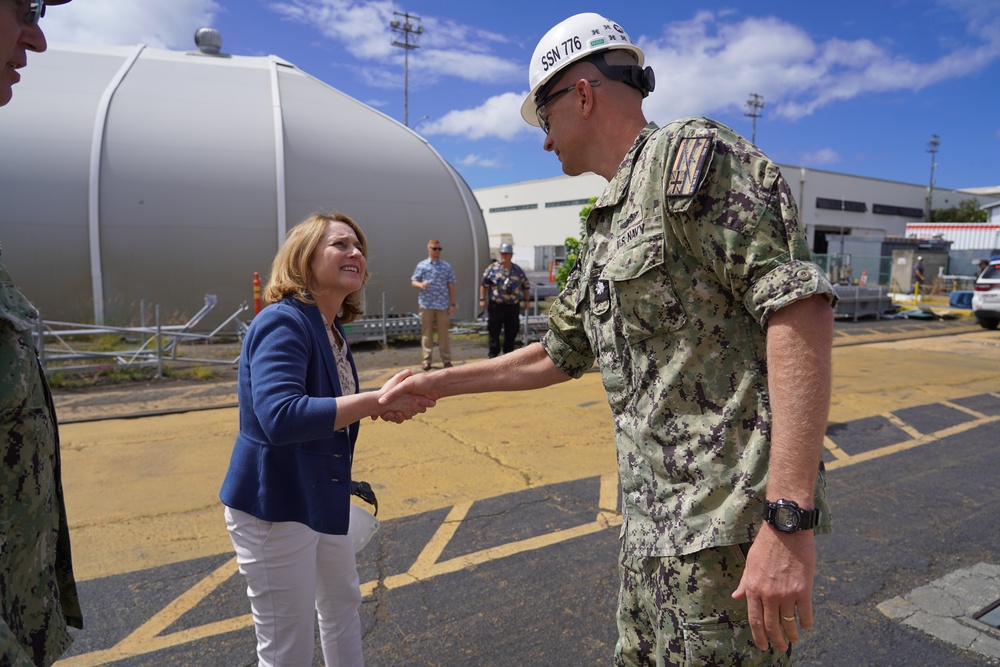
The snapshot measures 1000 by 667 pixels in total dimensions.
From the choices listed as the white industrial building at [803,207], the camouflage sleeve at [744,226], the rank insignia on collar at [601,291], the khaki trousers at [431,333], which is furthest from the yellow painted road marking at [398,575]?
the white industrial building at [803,207]

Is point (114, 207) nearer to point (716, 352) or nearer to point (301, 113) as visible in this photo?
point (301, 113)

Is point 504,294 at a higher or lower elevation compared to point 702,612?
higher

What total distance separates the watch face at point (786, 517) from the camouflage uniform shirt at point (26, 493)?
1641 millimetres

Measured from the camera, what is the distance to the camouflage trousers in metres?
1.61

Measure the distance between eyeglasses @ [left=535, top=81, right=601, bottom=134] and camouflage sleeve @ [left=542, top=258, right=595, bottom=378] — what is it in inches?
19.1

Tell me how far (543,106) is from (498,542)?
9.59 ft

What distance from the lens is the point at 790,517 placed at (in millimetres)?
1459

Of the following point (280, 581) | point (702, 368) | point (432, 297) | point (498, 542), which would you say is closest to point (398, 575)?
point (498, 542)

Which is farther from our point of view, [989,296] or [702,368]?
[989,296]

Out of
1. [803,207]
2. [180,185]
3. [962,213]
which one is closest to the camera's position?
[180,185]

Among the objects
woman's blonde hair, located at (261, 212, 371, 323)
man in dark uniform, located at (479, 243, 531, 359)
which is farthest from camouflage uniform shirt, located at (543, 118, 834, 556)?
man in dark uniform, located at (479, 243, 531, 359)

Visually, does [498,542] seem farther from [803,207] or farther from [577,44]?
[803,207]

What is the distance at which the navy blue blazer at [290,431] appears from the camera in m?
2.17

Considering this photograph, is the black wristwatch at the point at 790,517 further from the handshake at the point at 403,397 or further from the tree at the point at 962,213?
the tree at the point at 962,213
